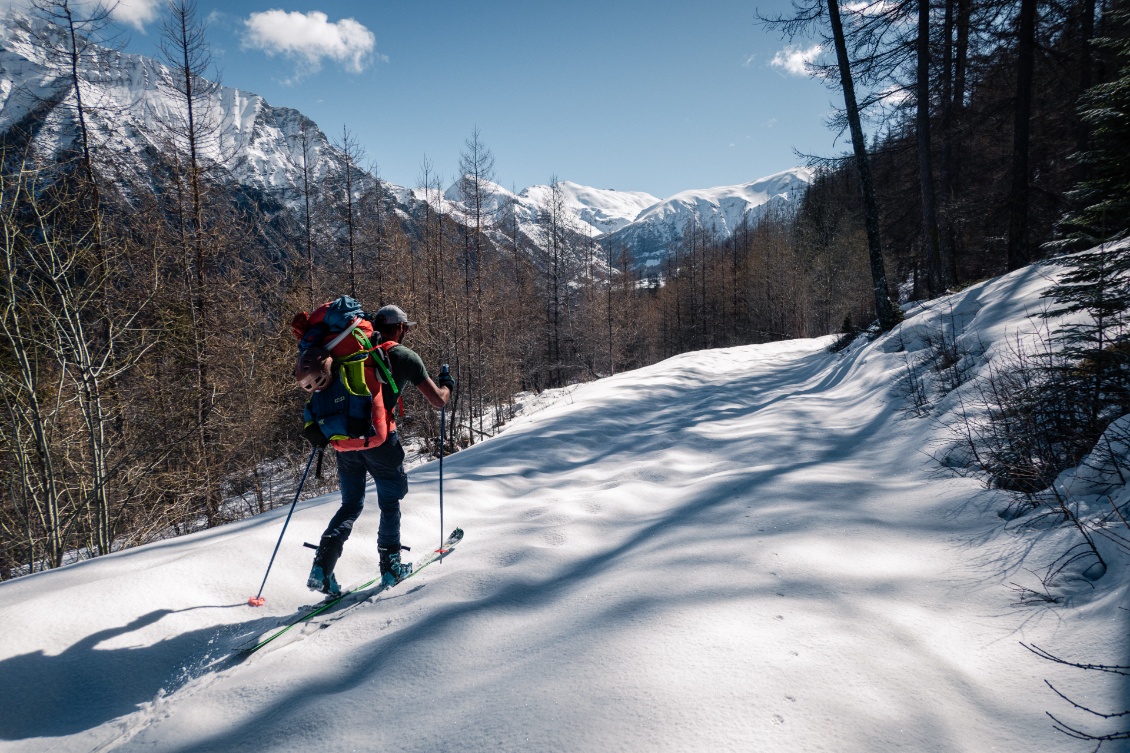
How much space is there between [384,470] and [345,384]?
680 mm

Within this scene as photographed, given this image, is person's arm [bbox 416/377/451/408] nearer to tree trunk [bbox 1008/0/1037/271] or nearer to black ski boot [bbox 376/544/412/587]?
black ski boot [bbox 376/544/412/587]

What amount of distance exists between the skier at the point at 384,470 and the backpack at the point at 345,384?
0.02 m

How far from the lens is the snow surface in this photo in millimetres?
1719

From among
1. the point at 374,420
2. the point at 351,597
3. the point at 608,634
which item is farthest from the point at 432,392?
the point at 608,634

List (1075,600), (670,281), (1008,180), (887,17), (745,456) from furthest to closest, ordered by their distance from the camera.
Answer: (670,281), (1008,180), (887,17), (745,456), (1075,600)

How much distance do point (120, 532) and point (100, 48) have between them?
9.96 metres

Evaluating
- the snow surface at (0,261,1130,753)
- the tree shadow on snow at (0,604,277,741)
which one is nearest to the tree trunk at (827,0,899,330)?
the snow surface at (0,261,1130,753)

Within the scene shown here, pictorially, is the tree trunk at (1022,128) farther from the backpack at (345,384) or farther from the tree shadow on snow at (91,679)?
the tree shadow on snow at (91,679)

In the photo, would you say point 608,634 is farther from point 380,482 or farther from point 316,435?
point 316,435

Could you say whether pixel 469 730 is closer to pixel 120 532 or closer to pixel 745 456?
pixel 745 456

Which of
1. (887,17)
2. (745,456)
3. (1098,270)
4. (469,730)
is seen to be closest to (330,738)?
(469,730)

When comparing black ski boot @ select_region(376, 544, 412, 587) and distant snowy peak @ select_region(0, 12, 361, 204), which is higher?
distant snowy peak @ select_region(0, 12, 361, 204)

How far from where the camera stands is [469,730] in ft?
5.68

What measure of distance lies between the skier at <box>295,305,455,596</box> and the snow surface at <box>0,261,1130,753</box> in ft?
0.90
